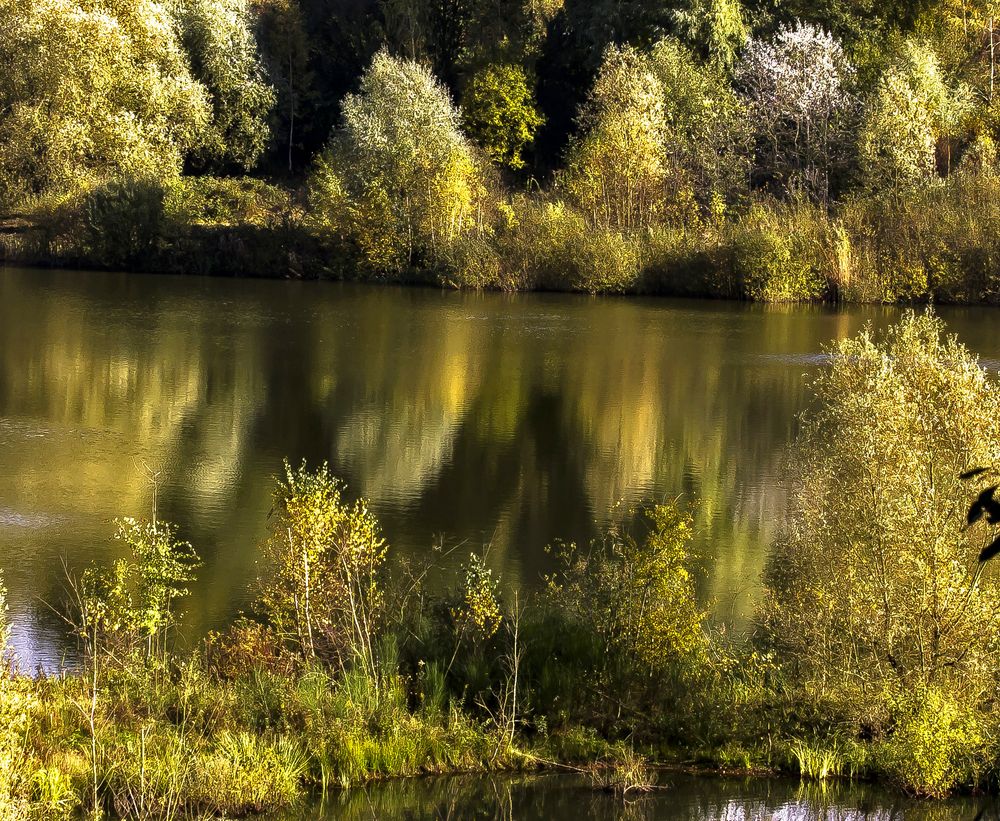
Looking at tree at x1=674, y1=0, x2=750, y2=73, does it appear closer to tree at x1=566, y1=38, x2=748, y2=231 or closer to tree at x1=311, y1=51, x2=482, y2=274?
tree at x1=566, y1=38, x2=748, y2=231

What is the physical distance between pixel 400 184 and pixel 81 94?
11741 mm

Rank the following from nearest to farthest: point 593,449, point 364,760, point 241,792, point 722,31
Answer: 1. point 241,792
2. point 364,760
3. point 593,449
4. point 722,31

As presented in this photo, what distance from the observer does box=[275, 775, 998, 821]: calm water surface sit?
9.06 m

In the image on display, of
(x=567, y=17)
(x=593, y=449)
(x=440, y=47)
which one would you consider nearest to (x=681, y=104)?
(x=567, y=17)

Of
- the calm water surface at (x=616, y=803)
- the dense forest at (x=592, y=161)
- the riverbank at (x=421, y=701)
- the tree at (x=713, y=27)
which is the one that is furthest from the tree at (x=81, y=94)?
the calm water surface at (x=616, y=803)

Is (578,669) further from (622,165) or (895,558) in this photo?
(622,165)

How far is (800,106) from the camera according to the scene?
5028 centimetres

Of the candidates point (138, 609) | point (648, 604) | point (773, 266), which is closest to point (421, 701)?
point (648, 604)

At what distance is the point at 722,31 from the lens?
53.3 m

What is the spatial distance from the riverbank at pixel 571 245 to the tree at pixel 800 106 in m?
2.27

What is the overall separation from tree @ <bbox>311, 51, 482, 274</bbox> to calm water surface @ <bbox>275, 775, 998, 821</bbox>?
38446mm

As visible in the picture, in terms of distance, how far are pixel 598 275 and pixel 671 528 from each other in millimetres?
34816

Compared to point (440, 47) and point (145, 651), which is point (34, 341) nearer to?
point (145, 651)

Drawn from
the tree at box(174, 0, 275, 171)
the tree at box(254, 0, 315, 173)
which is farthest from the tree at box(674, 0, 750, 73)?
the tree at box(254, 0, 315, 173)
